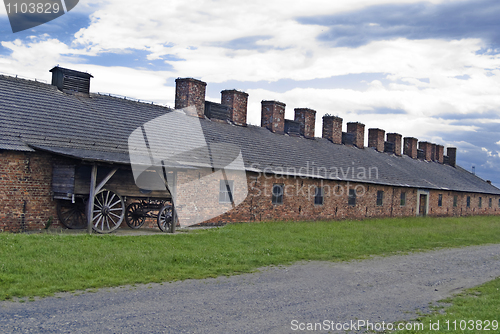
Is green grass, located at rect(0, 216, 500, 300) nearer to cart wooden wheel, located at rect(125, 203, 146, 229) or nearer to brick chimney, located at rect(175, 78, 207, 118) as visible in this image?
cart wooden wheel, located at rect(125, 203, 146, 229)

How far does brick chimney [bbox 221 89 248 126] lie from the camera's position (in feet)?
84.5

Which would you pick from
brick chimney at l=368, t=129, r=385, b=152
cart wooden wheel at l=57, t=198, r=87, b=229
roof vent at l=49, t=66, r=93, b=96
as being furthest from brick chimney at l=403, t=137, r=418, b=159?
cart wooden wheel at l=57, t=198, r=87, b=229

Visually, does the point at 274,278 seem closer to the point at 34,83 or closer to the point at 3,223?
the point at 3,223

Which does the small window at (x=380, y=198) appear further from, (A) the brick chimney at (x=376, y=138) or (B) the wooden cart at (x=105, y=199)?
(B) the wooden cart at (x=105, y=199)

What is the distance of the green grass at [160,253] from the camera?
778 centimetres

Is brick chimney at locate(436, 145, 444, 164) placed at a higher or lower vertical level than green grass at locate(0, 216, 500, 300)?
higher

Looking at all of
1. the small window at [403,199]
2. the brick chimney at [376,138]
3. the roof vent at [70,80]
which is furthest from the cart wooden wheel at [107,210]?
the brick chimney at [376,138]

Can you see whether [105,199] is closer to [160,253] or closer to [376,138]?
[160,253]

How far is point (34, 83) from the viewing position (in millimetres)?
16906

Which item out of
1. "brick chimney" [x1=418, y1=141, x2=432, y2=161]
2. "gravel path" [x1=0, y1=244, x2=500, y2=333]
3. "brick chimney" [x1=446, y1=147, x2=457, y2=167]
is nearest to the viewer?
"gravel path" [x1=0, y1=244, x2=500, y2=333]

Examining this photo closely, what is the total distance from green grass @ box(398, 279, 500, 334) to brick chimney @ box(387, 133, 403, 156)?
3473 cm

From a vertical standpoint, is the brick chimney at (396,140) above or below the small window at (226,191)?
above

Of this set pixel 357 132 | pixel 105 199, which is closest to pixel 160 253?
pixel 105 199

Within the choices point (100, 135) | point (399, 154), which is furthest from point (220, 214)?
point (399, 154)
